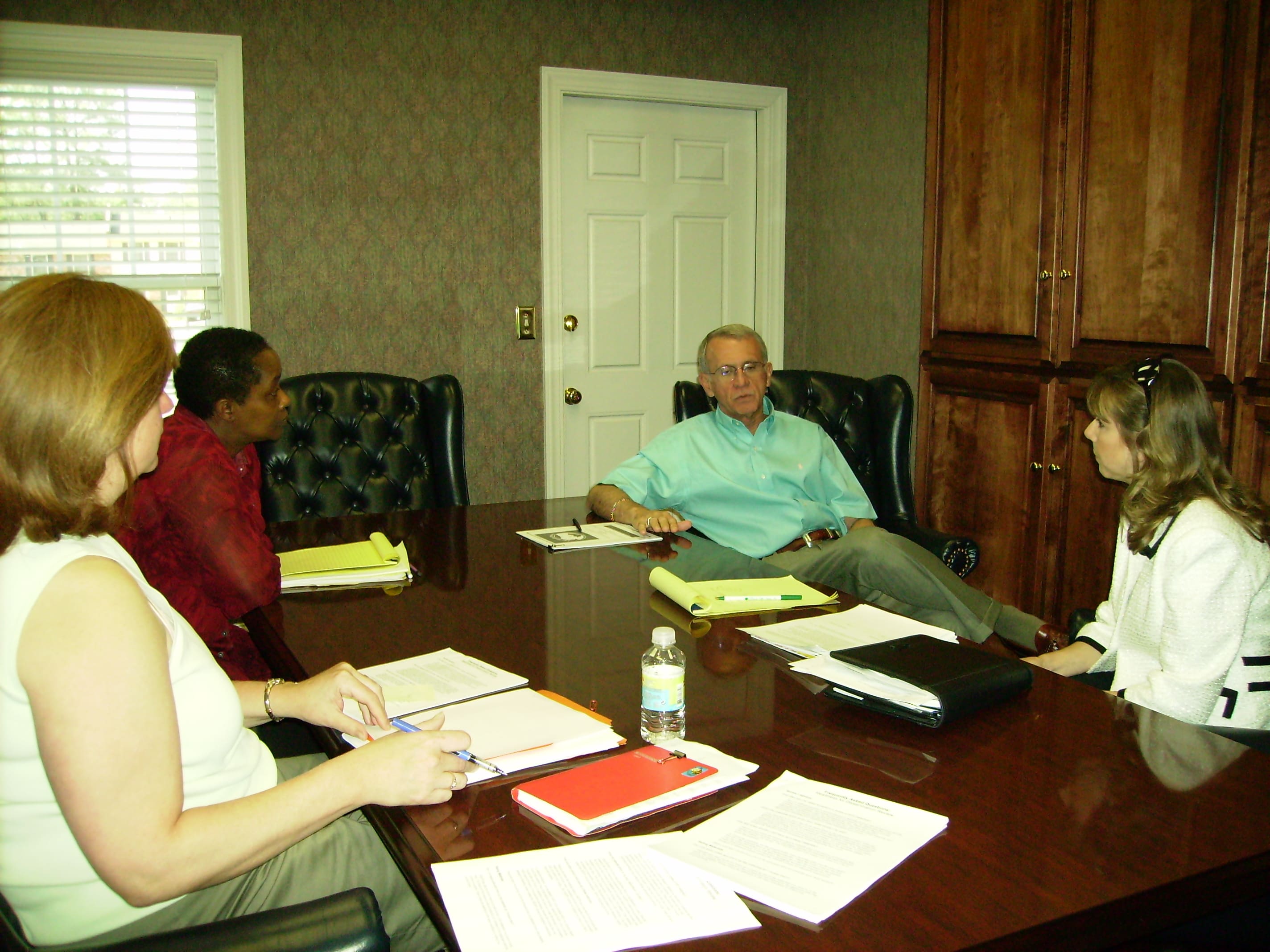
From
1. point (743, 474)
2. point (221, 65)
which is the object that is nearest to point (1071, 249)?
point (743, 474)

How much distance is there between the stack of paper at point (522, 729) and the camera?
4.04 ft

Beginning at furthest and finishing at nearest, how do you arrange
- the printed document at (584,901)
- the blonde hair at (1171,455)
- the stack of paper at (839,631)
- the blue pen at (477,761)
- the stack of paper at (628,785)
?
1. the blonde hair at (1171,455)
2. the stack of paper at (839,631)
3. the blue pen at (477,761)
4. the stack of paper at (628,785)
5. the printed document at (584,901)

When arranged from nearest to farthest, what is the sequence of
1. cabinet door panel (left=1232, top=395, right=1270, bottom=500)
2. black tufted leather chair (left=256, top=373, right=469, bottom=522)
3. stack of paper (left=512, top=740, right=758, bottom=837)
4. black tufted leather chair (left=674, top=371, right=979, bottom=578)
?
1. stack of paper (left=512, top=740, right=758, bottom=837)
2. cabinet door panel (left=1232, top=395, right=1270, bottom=500)
3. black tufted leather chair (left=256, top=373, right=469, bottom=522)
4. black tufted leather chair (left=674, top=371, right=979, bottom=578)

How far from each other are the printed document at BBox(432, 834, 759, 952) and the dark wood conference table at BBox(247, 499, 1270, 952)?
22 millimetres

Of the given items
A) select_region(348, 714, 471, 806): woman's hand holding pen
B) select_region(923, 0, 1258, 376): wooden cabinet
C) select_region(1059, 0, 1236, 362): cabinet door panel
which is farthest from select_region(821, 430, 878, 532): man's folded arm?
select_region(348, 714, 471, 806): woman's hand holding pen

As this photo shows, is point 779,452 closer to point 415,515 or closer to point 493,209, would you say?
point 415,515

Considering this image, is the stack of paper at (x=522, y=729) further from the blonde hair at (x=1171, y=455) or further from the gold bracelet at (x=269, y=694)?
the blonde hair at (x=1171, y=455)

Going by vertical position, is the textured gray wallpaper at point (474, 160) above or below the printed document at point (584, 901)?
above

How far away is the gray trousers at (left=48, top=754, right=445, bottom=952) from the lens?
3.81 ft

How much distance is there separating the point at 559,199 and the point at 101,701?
374 centimetres

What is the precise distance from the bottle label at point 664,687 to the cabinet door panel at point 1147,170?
1719mm

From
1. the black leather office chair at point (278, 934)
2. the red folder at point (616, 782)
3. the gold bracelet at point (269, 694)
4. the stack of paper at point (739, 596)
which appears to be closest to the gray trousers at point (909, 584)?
the stack of paper at point (739, 596)

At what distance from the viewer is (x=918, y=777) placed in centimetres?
118

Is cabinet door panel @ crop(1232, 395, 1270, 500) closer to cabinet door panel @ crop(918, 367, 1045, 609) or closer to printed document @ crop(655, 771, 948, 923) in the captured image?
cabinet door panel @ crop(918, 367, 1045, 609)
